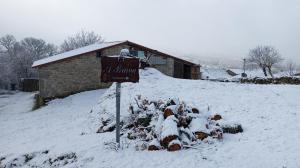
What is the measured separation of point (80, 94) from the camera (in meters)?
30.1

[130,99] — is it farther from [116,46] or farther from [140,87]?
[116,46]

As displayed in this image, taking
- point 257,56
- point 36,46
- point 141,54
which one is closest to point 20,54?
point 36,46

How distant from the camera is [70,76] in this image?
101 ft

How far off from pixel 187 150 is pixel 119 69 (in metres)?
3.68

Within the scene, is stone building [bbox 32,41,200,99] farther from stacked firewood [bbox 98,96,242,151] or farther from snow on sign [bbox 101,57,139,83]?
snow on sign [bbox 101,57,139,83]

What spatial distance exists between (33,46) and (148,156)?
77.1m

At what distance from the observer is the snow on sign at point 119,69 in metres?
10.8

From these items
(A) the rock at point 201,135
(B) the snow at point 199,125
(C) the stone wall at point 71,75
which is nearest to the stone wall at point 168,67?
(C) the stone wall at point 71,75

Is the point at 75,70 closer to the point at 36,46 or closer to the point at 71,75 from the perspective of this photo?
the point at 71,75

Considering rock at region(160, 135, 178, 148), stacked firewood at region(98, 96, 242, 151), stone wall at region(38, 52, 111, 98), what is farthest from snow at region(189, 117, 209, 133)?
stone wall at region(38, 52, 111, 98)

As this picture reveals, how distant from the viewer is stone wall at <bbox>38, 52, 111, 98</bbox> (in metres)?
29.8

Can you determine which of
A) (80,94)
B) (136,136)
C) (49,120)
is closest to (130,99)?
(136,136)

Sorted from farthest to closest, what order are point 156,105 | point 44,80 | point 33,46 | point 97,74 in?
1. point 33,46
2. point 97,74
3. point 44,80
4. point 156,105

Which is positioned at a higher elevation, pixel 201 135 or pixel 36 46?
pixel 36 46
